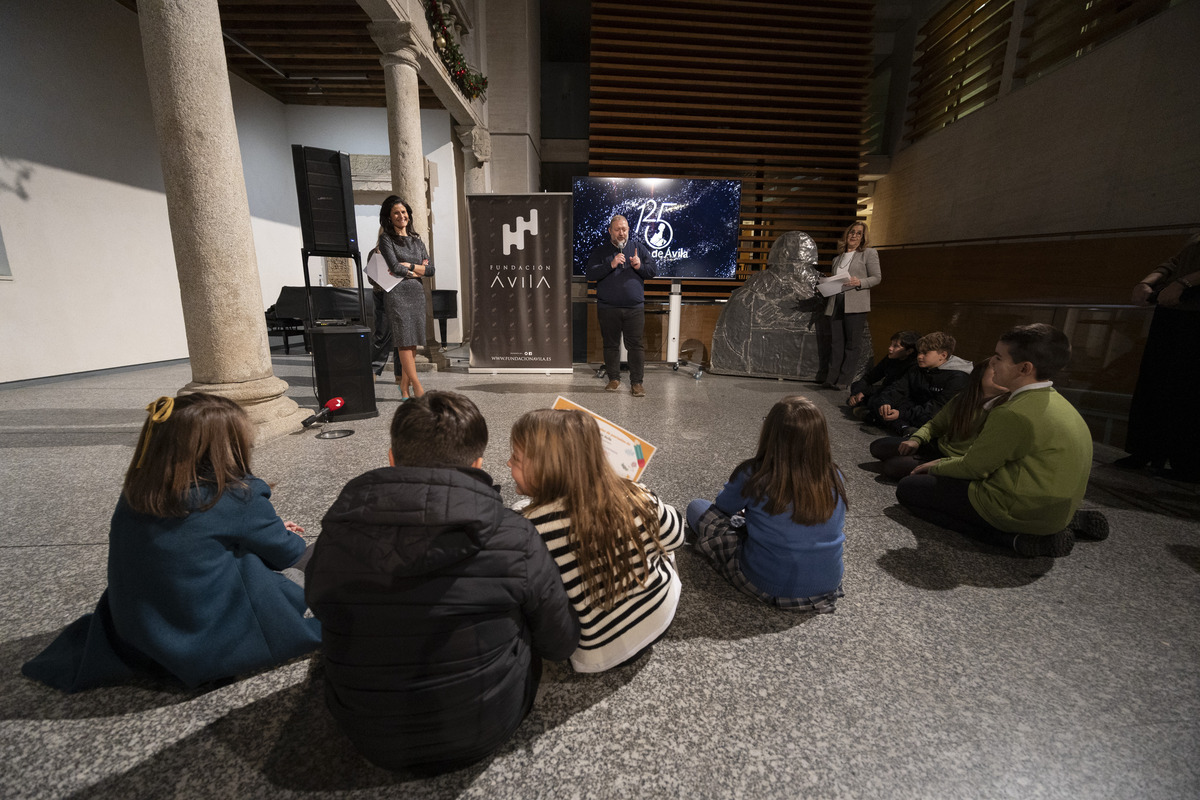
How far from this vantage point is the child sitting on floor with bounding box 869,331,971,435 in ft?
10.3

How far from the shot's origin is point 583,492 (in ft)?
3.78

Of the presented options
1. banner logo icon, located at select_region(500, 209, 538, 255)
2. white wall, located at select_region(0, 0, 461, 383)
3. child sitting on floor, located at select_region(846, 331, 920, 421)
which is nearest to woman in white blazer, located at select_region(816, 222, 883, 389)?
child sitting on floor, located at select_region(846, 331, 920, 421)

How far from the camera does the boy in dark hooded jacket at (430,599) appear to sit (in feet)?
2.74

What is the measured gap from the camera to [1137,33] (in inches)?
158

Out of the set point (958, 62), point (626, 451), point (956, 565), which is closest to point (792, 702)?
point (626, 451)

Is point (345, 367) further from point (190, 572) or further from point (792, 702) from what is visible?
point (792, 702)

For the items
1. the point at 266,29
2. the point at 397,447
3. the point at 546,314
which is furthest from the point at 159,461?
the point at 266,29

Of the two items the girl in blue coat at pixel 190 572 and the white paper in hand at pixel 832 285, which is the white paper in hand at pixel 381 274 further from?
the white paper in hand at pixel 832 285

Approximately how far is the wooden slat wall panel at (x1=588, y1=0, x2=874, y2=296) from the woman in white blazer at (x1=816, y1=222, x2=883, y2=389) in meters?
2.67

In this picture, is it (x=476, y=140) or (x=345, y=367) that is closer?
(x=345, y=367)

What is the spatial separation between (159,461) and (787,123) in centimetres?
850

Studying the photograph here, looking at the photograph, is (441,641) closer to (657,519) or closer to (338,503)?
(338,503)

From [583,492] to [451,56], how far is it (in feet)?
22.2

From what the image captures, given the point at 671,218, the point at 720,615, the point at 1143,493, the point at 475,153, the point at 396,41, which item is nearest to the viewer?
the point at 720,615
